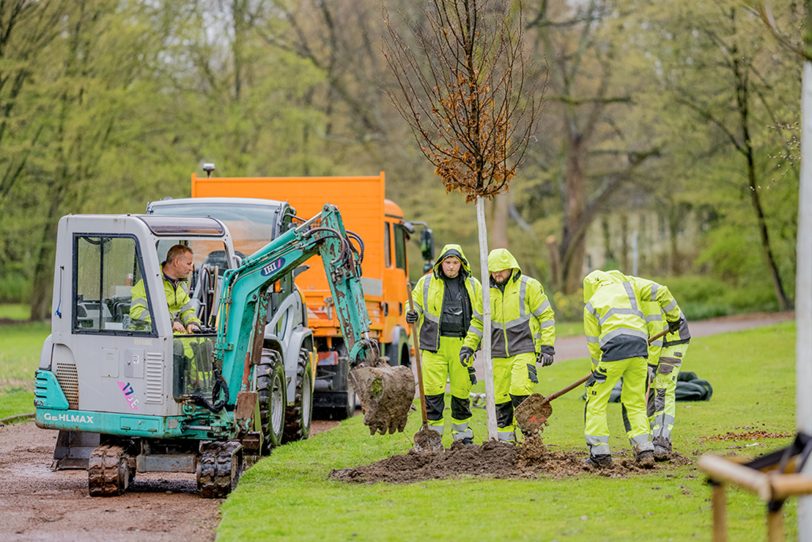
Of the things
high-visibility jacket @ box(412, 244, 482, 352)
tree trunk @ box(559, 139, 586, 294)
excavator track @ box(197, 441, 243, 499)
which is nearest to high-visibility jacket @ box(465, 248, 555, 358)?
high-visibility jacket @ box(412, 244, 482, 352)

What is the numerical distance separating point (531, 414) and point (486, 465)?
0.86 m

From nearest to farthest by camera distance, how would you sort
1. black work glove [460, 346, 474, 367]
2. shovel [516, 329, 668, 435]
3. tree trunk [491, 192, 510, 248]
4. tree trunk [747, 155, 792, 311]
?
1. shovel [516, 329, 668, 435]
2. black work glove [460, 346, 474, 367]
3. tree trunk [747, 155, 792, 311]
4. tree trunk [491, 192, 510, 248]

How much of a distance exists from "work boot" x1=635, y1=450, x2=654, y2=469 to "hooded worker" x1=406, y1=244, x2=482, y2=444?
6.33ft

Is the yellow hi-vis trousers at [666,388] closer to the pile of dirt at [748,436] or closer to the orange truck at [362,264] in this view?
the pile of dirt at [748,436]

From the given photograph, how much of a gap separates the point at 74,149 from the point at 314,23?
11.1 metres

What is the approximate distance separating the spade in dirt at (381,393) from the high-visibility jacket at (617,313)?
1.71 metres

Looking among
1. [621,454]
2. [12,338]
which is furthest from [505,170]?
Result: [12,338]

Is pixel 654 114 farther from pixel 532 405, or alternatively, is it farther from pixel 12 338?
pixel 532 405

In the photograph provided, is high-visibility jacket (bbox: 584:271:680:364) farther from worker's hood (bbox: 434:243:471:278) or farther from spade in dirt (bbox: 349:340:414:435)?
spade in dirt (bbox: 349:340:414:435)

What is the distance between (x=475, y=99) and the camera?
11.8 metres

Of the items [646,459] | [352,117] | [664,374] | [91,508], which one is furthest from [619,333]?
[352,117]

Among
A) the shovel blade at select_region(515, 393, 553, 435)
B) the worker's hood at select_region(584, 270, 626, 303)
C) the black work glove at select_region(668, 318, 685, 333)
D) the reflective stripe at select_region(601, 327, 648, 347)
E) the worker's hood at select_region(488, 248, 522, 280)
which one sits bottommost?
the shovel blade at select_region(515, 393, 553, 435)

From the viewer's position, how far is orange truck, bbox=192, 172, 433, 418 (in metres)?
17.9

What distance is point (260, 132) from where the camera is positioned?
4428 cm
